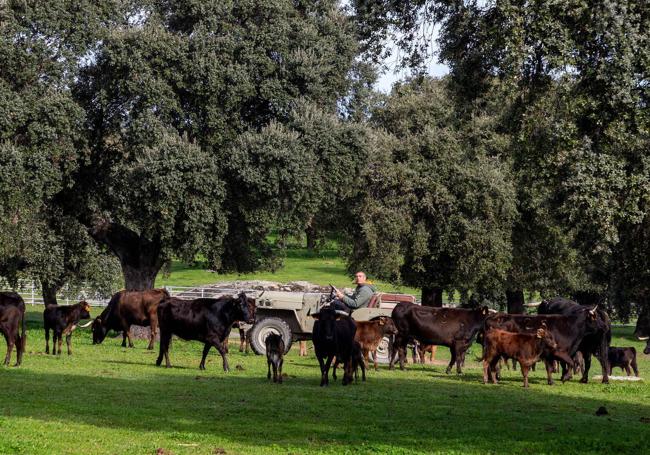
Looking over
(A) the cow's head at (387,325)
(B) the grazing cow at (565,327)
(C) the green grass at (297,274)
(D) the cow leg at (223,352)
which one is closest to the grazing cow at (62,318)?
(D) the cow leg at (223,352)

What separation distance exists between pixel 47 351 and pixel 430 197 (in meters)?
21.0

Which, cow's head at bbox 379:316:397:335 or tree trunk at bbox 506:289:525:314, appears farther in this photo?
tree trunk at bbox 506:289:525:314

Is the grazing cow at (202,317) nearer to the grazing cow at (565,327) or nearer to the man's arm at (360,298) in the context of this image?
the man's arm at (360,298)

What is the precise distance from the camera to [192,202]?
32125 mm

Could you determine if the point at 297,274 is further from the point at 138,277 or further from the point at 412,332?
the point at 412,332

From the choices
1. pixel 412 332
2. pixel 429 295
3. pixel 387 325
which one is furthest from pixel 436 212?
pixel 387 325

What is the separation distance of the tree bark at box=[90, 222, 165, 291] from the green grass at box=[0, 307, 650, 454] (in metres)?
11.9

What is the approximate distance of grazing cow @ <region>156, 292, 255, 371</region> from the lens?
24.2 meters

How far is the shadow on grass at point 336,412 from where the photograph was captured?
13.3m

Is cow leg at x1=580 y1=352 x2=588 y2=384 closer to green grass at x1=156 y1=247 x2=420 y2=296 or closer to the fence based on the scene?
the fence

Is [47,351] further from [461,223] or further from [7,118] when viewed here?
[461,223]

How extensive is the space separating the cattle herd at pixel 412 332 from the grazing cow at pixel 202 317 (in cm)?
2

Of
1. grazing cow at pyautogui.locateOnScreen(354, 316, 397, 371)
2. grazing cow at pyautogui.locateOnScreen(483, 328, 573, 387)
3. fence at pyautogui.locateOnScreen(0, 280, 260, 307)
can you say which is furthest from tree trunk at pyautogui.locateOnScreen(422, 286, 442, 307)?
grazing cow at pyautogui.locateOnScreen(483, 328, 573, 387)

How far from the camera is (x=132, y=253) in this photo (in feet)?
120
